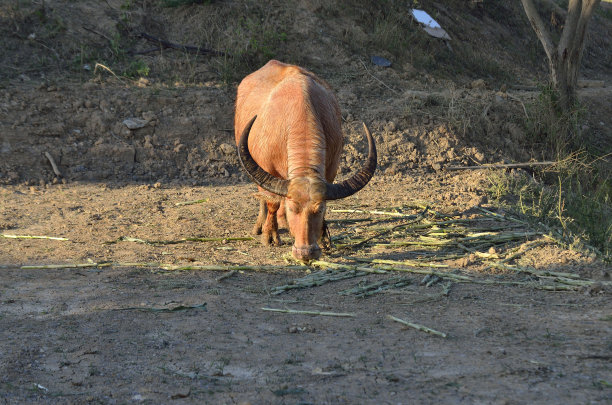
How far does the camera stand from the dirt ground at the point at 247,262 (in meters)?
4.18

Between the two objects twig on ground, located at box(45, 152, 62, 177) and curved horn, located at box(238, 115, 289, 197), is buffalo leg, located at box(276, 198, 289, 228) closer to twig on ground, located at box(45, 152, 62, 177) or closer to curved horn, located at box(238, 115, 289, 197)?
curved horn, located at box(238, 115, 289, 197)

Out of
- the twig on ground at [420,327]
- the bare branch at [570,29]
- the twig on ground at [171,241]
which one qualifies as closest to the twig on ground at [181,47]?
the twig on ground at [171,241]

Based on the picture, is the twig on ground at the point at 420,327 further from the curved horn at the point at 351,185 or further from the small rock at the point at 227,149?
the small rock at the point at 227,149

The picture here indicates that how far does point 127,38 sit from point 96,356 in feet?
32.7

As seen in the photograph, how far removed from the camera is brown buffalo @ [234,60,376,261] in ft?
21.7

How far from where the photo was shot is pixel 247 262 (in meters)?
7.00

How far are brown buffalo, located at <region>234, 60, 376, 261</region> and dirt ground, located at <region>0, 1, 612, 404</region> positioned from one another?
385 millimetres

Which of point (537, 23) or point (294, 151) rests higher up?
point (537, 23)

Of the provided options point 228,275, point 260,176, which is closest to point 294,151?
point 260,176

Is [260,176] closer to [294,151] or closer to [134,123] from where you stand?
[294,151]

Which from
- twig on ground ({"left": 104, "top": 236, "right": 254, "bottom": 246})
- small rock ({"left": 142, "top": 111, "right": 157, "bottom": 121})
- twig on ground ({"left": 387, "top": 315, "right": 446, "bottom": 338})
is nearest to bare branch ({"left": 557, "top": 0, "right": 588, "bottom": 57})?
small rock ({"left": 142, "top": 111, "right": 157, "bottom": 121})

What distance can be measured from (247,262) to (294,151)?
Result: 123 centimetres

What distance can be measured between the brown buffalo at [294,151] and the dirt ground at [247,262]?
1.26 feet

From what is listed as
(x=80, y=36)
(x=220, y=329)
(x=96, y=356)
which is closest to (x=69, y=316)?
(x=96, y=356)
